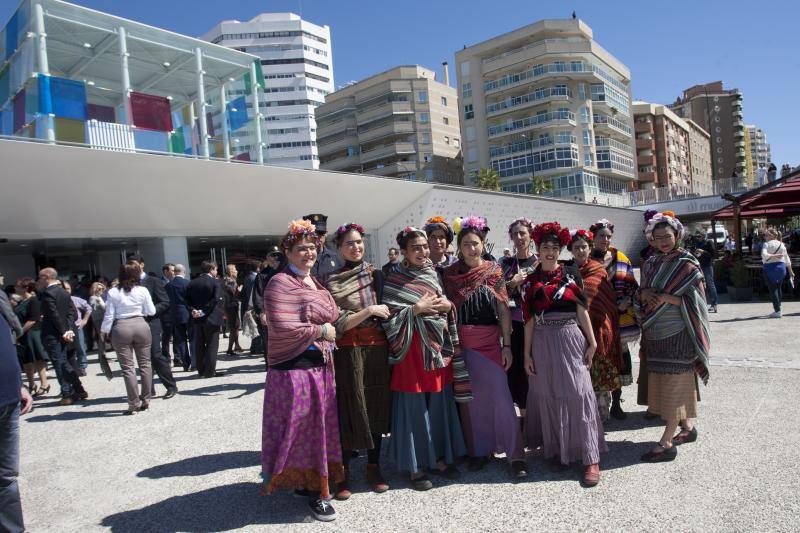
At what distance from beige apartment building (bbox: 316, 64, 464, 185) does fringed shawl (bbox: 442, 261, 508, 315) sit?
207ft

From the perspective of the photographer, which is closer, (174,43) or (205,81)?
(174,43)

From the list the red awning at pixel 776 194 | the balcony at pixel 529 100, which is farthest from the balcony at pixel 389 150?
the red awning at pixel 776 194

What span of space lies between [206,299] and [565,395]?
19.8 ft

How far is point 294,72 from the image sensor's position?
8362 cm

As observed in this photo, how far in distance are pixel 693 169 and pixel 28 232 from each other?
98688 mm

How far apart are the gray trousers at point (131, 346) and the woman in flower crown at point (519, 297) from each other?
448 cm

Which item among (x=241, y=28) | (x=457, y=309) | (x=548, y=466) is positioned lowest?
(x=548, y=466)

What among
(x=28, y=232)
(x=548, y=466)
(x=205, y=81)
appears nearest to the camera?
(x=548, y=466)

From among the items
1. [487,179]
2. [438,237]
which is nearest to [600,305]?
[438,237]

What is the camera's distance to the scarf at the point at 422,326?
11.7 feet

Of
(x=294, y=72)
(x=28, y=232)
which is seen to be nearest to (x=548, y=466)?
(x=28, y=232)

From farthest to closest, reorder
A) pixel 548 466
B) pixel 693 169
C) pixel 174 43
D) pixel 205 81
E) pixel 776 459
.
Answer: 1. pixel 693 169
2. pixel 205 81
3. pixel 174 43
4. pixel 548 466
5. pixel 776 459

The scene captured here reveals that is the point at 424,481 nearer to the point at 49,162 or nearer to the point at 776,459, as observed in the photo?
the point at 776,459

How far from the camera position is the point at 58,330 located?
6.98 meters
